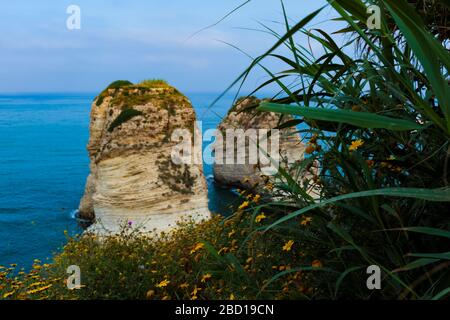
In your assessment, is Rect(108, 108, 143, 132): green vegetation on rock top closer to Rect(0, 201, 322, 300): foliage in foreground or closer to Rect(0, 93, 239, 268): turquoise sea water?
Rect(0, 93, 239, 268): turquoise sea water

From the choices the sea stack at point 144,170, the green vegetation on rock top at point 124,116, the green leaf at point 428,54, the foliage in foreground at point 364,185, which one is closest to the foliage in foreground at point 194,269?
the foliage in foreground at point 364,185

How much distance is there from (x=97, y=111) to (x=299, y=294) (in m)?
21.0

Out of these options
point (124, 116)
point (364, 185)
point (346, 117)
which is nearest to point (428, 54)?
point (346, 117)

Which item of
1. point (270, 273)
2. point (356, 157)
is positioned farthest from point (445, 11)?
point (270, 273)

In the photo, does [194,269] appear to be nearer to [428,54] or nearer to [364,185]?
[364,185]

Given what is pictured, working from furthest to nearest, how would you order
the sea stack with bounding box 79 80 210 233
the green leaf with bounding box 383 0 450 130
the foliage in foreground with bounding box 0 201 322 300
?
1. the sea stack with bounding box 79 80 210 233
2. the foliage in foreground with bounding box 0 201 322 300
3. the green leaf with bounding box 383 0 450 130

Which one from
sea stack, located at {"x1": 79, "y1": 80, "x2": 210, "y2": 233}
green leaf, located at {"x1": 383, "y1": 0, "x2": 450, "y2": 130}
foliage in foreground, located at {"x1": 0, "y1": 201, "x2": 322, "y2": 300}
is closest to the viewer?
green leaf, located at {"x1": 383, "y1": 0, "x2": 450, "y2": 130}

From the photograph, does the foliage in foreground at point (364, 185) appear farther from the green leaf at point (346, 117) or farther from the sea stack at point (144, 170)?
Answer: the sea stack at point (144, 170)

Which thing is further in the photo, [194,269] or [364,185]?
[194,269]

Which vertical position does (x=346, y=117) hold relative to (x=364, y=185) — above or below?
above

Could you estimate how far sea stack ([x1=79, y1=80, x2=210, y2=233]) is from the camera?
18.1 meters

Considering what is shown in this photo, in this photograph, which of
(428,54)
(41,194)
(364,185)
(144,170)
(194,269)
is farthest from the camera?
(41,194)

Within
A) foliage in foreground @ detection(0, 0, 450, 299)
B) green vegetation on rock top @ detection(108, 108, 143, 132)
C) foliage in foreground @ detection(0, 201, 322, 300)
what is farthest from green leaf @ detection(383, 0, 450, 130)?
green vegetation on rock top @ detection(108, 108, 143, 132)

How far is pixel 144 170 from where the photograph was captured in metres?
18.2
